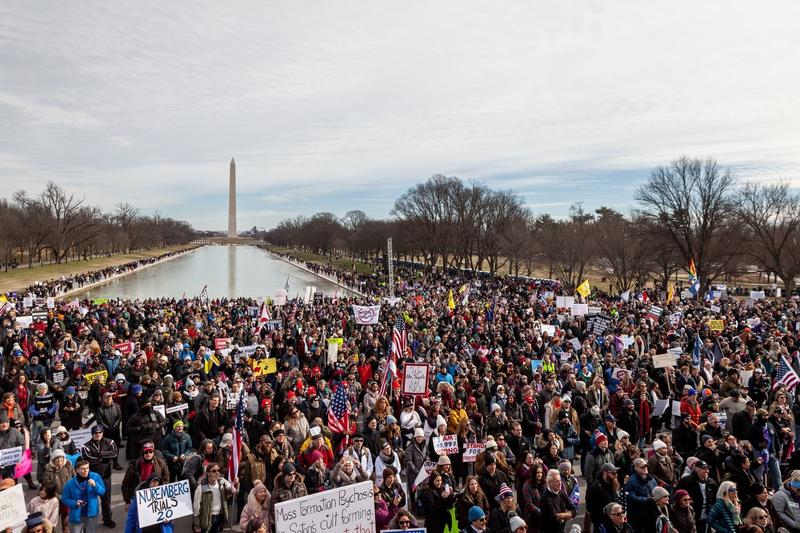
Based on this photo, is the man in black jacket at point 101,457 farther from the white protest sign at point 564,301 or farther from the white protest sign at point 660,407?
the white protest sign at point 564,301

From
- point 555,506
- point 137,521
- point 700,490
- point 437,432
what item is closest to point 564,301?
point 437,432

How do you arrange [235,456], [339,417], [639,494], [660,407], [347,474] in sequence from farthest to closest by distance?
1. [660,407]
2. [339,417]
3. [235,456]
4. [347,474]
5. [639,494]

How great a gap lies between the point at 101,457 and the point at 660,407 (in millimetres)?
9847

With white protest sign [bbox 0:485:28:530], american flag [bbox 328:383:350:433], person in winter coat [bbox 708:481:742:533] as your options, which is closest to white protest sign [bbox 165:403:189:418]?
american flag [bbox 328:383:350:433]

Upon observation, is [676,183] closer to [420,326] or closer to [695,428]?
[420,326]

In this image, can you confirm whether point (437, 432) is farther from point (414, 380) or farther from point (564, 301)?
point (564, 301)

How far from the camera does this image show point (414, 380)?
11.3 metres

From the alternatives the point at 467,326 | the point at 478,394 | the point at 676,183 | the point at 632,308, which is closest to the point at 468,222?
the point at 676,183

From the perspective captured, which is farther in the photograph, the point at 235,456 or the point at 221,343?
the point at 221,343

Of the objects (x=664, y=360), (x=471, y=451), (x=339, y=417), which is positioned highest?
(x=664, y=360)

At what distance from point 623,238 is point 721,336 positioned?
104 feet

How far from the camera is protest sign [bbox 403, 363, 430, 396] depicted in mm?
11258

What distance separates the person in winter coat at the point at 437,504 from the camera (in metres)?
6.89

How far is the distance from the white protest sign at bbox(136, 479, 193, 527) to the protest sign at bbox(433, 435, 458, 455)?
144 inches
